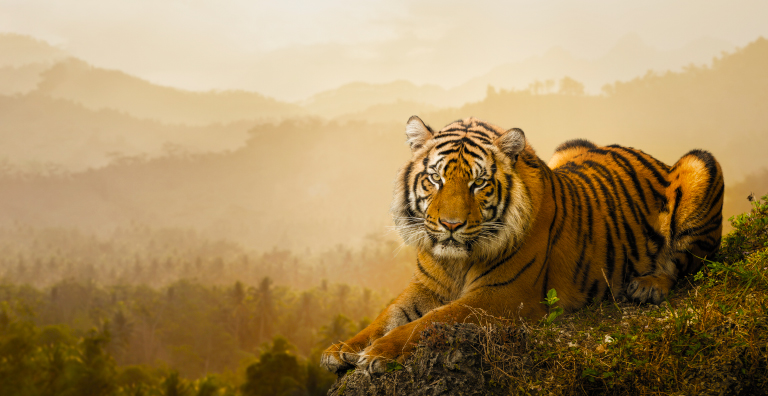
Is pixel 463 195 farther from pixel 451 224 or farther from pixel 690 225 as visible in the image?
pixel 690 225

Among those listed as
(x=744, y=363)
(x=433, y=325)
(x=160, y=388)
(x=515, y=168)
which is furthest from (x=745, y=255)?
(x=160, y=388)

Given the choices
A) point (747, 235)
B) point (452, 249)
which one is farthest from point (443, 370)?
point (747, 235)

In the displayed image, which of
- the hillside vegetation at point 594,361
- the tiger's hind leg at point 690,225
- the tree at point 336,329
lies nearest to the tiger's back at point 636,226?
the tiger's hind leg at point 690,225

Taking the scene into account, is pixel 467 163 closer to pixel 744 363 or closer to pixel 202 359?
pixel 744 363

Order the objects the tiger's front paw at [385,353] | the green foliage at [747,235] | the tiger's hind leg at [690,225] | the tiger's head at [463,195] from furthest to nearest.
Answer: the green foliage at [747,235], the tiger's hind leg at [690,225], the tiger's head at [463,195], the tiger's front paw at [385,353]

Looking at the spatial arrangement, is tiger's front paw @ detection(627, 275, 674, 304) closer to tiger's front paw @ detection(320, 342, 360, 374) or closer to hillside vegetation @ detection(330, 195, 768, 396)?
hillside vegetation @ detection(330, 195, 768, 396)

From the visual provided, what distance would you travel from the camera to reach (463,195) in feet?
12.5

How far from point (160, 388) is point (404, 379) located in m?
29.9

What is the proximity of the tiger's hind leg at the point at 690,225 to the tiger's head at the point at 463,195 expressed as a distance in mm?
1718

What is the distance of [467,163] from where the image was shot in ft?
12.9

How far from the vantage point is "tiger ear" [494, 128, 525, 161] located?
13.0 feet

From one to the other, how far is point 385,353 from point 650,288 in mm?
2859

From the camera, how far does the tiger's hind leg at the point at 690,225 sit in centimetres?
473

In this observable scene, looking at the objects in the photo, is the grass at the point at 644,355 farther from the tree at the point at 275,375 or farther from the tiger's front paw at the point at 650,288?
the tree at the point at 275,375
